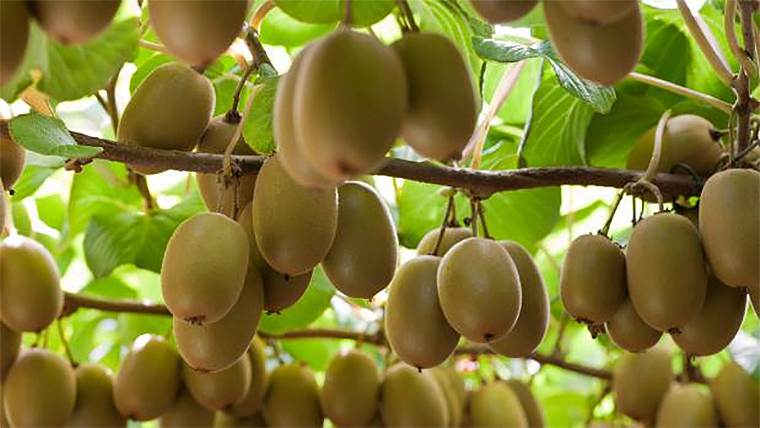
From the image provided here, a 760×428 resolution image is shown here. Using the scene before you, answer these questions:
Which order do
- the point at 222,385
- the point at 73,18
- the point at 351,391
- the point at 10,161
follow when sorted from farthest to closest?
the point at 351,391 < the point at 222,385 < the point at 10,161 < the point at 73,18

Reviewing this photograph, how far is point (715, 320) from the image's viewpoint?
86cm

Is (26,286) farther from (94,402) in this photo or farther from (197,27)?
(197,27)

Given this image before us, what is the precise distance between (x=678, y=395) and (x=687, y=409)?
3cm

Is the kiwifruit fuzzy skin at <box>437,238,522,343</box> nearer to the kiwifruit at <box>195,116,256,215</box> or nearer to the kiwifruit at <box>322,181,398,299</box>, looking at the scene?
the kiwifruit at <box>322,181,398,299</box>

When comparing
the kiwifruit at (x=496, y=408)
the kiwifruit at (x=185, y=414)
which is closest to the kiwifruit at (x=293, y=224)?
the kiwifruit at (x=185, y=414)

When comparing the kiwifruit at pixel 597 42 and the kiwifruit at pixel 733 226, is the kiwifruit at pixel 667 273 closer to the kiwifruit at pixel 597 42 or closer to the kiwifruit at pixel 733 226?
the kiwifruit at pixel 733 226

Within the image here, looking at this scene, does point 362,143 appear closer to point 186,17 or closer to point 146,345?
point 186,17

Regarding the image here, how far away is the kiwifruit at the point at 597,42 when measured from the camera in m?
0.58

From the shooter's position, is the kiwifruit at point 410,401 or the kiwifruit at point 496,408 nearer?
the kiwifruit at point 410,401

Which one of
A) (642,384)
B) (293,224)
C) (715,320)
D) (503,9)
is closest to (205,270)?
(293,224)

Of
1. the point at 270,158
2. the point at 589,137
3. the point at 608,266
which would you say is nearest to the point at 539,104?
the point at 589,137

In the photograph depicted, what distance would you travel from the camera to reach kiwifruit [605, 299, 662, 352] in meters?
Answer: 0.87

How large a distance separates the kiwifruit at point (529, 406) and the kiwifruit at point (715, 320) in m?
0.48

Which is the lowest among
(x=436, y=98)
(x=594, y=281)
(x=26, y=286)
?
(x=26, y=286)
